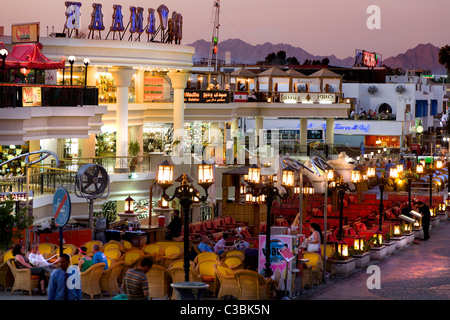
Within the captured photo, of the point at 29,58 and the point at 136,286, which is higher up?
the point at 29,58

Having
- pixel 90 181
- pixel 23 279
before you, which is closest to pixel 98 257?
pixel 23 279

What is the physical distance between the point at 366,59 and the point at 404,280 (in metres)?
73.7

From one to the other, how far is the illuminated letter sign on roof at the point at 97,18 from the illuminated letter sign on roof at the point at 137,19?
1.59 metres

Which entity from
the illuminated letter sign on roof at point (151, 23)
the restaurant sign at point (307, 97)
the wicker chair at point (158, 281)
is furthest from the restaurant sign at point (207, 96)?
the wicker chair at point (158, 281)

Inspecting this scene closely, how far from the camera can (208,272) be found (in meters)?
20.6

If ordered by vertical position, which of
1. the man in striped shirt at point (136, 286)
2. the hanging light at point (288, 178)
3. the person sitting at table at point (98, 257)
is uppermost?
the hanging light at point (288, 178)

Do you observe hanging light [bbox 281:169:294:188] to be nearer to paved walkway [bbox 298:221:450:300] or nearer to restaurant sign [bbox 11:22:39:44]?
paved walkway [bbox 298:221:450:300]

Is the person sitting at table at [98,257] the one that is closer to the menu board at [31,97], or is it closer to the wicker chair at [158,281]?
the wicker chair at [158,281]

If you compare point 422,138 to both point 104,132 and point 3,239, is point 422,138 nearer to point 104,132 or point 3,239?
point 104,132

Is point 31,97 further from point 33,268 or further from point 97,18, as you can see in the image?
point 33,268

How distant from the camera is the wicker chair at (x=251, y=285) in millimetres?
19422

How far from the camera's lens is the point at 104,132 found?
42781mm
